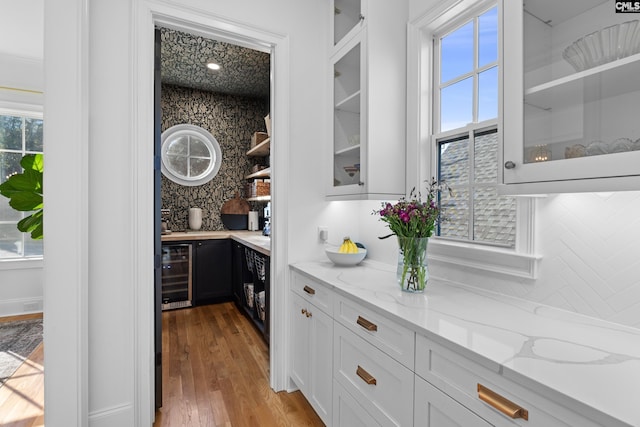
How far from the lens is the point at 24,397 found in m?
2.12

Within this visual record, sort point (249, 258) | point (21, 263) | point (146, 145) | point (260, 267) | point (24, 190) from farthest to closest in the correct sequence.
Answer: point (21, 263) → point (249, 258) → point (260, 267) → point (24, 190) → point (146, 145)

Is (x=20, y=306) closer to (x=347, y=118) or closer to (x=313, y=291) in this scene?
(x=313, y=291)

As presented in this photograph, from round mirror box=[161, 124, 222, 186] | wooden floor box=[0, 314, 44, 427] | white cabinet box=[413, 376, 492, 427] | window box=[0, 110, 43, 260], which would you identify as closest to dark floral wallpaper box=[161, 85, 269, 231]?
round mirror box=[161, 124, 222, 186]

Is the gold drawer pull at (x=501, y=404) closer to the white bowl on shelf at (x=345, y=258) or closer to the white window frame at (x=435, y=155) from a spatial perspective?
the white window frame at (x=435, y=155)

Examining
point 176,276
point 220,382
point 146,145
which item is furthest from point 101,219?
point 176,276

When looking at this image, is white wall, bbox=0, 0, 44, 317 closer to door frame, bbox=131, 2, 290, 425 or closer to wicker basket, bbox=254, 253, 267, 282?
door frame, bbox=131, 2, 290, 425

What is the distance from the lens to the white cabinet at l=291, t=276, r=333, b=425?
67.9 inches

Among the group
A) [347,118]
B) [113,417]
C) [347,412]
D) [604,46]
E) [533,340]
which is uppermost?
[347,118]

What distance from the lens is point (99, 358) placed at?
1729 mm

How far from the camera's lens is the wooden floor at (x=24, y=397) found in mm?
1890

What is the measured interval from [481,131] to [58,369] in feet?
7.95

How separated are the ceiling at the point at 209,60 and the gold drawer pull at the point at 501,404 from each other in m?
3.19

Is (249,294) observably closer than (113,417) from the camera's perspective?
No

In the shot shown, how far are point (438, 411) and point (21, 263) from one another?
15.6 ft
